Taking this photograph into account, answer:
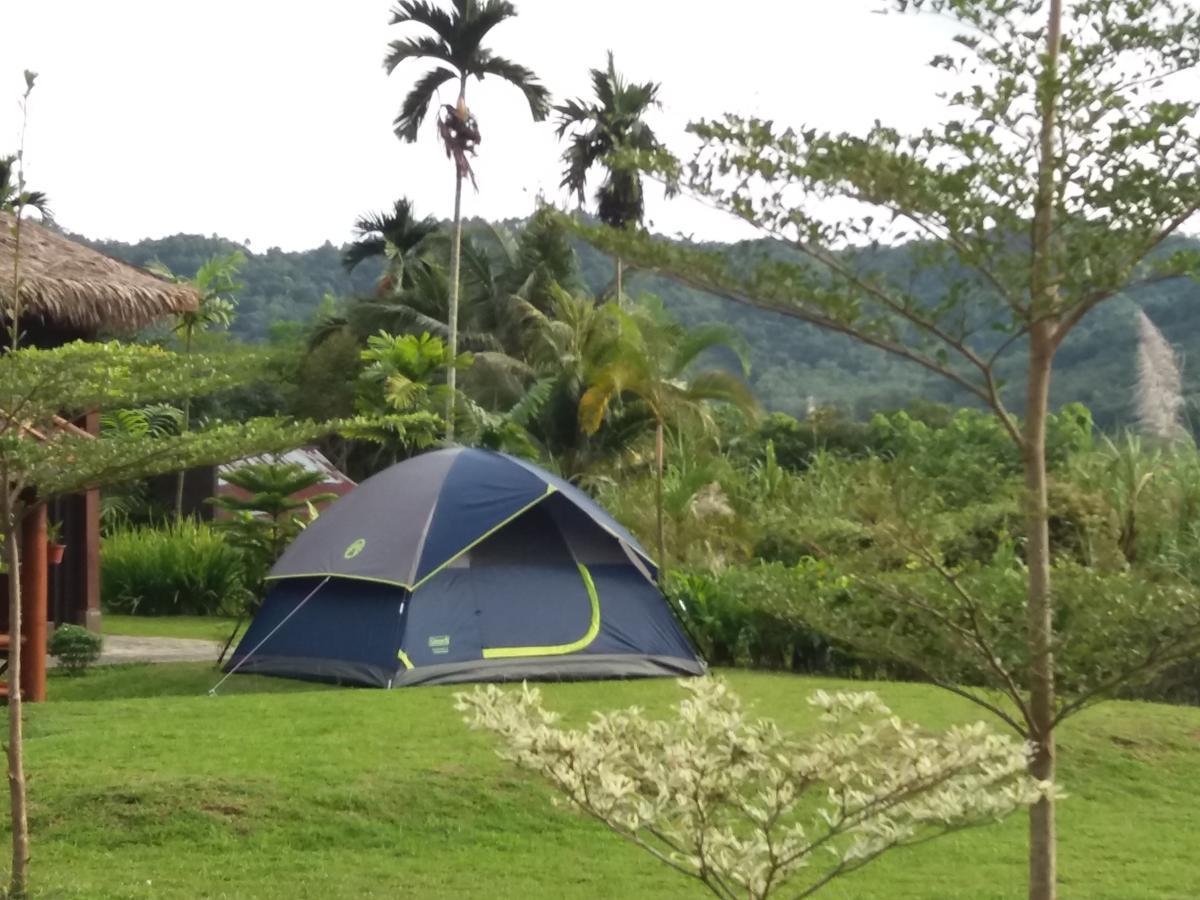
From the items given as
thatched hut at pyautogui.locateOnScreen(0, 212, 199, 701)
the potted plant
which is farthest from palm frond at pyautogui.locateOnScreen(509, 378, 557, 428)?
the potted plant

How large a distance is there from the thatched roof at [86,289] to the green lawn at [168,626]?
2.92 m

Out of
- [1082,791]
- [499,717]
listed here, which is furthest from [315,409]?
[499,717]

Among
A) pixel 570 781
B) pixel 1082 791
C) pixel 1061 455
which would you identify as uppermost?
pixel 1061 455

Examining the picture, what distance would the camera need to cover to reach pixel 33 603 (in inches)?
372

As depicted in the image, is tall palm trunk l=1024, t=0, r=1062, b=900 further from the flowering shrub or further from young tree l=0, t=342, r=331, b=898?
young tree l=0, t=342, r=331, b=898

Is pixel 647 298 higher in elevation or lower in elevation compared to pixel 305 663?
higher

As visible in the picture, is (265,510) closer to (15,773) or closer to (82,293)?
(82,293)

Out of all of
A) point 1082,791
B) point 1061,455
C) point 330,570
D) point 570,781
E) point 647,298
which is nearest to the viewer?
point 570,781

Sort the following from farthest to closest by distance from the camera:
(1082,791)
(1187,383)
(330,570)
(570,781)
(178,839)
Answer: (1187,383), (330,570), (1082,791), (178,839), (570,781)

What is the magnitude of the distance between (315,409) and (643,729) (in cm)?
2495

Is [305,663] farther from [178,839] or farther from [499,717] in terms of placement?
[499,717]

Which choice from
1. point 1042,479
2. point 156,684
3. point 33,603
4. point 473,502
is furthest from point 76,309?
point 1042,479

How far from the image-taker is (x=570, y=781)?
12.5 feet

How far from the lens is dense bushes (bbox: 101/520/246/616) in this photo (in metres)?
17.3
